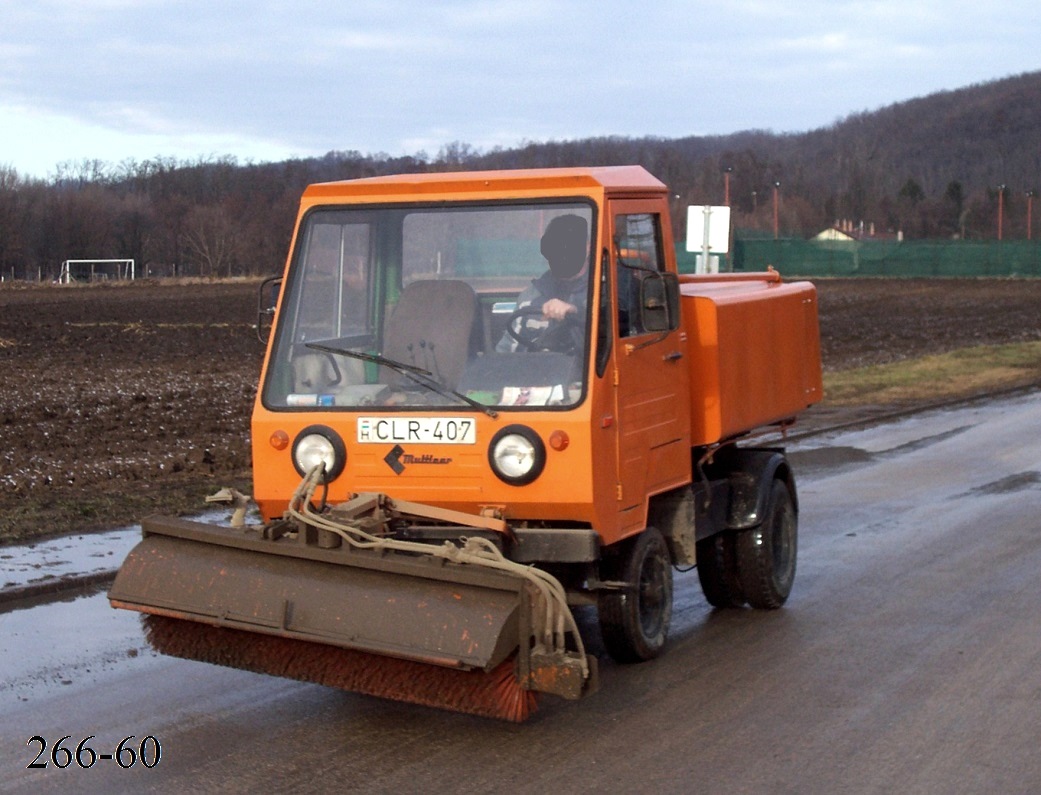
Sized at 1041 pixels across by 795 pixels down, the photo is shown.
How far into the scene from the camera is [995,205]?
134 m

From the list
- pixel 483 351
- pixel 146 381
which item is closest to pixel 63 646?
pixel 483 351

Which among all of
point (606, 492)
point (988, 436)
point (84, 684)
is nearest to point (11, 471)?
point (84, 684)

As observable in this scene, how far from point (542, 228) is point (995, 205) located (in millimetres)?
136477

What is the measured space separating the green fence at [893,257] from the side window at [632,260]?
7519 centimetres

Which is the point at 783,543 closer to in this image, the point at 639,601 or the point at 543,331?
the point at 639,601

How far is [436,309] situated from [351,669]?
1.78m

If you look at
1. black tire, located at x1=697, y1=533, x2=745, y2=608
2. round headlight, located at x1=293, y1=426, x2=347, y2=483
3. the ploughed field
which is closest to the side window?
round headlight, located at x1=293, y1=426, x2=347, y2=483

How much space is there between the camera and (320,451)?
250 inches

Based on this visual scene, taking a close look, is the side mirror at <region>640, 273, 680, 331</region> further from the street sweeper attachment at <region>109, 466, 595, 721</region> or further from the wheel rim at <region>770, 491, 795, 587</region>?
the wheel rim at <region>770, 491, 795, 587</region>

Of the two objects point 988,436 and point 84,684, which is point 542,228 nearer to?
point 84,684

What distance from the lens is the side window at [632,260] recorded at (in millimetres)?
6480

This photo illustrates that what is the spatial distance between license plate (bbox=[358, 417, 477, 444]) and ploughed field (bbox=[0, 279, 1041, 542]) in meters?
4.77

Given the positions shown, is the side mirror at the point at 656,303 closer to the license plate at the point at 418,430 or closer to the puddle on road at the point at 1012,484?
the license plate at the point at 418,430

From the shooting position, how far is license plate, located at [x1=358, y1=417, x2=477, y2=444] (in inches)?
244
